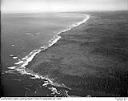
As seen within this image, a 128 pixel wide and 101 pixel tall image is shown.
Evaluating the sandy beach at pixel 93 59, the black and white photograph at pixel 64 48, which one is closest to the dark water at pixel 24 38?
the black and white photograph at pixel 64 48

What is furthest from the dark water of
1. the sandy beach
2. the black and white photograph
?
the sandy beach

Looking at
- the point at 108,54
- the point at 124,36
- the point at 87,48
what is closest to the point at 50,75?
the point at 87,48

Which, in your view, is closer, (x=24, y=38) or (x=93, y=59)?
(x=93, y=59)

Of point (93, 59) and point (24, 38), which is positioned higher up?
point (24, 38)

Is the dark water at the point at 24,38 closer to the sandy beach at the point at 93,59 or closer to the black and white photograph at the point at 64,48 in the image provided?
the black and white photograph at the point at 64,48

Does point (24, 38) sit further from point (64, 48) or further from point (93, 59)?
point (93, 59)

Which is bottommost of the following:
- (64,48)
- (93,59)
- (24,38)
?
(93,59)

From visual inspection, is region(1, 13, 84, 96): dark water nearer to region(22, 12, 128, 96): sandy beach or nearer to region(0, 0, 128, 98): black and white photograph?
region(0, 0, 128, 98): black and white photograph

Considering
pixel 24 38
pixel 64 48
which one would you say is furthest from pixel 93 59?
pixel 24 38
